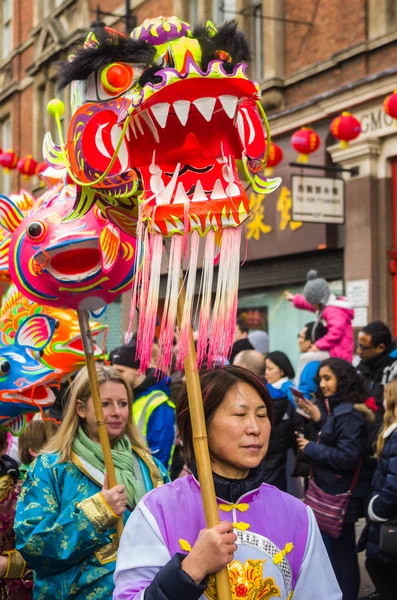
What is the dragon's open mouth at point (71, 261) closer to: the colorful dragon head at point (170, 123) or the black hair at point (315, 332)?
the colorful dragon head at point (170, 123)

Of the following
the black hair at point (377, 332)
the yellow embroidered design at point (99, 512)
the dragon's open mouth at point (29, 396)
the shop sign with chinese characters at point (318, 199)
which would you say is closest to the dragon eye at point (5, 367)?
the dragon's open mouth at point (29, 396)

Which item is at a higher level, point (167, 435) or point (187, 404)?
point (187, 404)

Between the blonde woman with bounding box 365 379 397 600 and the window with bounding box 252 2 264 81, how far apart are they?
30.2ft

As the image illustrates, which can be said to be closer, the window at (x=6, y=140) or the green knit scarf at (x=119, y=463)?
the green knit scarf at (x=119, y=463)

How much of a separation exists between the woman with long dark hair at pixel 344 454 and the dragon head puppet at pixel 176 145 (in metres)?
2.94

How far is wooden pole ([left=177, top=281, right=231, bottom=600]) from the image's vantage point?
2.25 meters

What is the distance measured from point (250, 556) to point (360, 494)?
3.28 meters

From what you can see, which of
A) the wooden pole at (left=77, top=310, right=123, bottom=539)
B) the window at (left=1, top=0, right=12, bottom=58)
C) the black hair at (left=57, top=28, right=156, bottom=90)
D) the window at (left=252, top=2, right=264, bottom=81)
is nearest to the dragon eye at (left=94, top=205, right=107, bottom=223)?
the wooden pole at (left=77, top=310, right=123, bottom=539)

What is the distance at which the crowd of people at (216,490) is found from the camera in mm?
2375

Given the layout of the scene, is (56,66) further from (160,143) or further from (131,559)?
(131,559)

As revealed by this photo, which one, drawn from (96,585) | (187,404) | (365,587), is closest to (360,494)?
(365,587)

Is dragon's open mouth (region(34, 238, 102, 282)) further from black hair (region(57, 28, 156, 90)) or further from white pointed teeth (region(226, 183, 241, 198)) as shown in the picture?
white pointed teeth (region(226, 183, 241, 198))

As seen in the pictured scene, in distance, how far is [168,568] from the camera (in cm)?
220

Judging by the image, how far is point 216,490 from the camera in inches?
96.6
